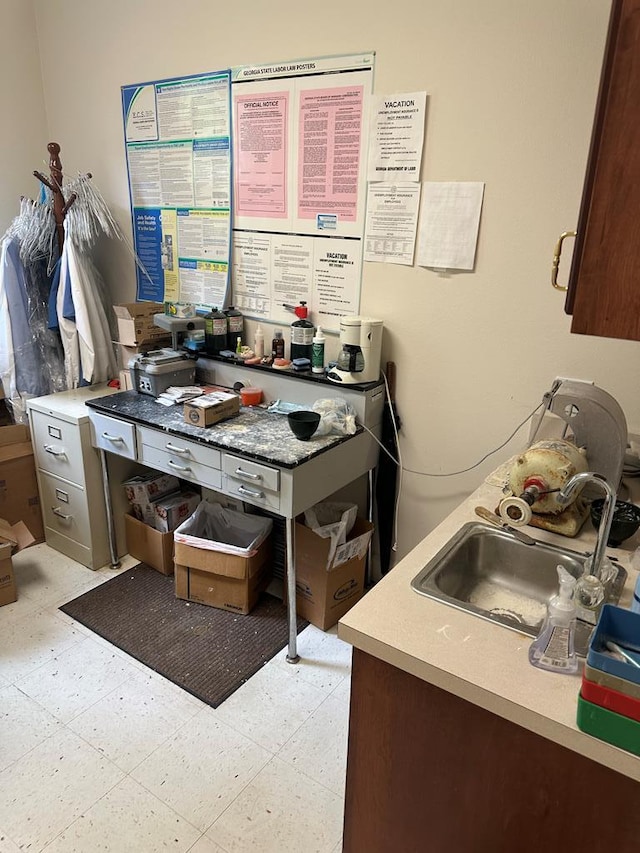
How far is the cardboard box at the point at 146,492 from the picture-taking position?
277 cm

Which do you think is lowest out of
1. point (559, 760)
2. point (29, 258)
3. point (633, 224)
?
point (559, 760)

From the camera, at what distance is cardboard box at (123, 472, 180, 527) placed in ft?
9.08

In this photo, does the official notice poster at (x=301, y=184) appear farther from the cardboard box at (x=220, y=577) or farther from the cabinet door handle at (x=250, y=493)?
the cardboard box at (x=220, y=577)

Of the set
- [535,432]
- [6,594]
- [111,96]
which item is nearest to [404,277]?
[535,432]

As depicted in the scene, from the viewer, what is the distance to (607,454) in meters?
1.51

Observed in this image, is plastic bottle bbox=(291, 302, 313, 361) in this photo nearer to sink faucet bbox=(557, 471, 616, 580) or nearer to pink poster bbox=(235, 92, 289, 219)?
pink poster bbox=(235, 92, 289, 219)

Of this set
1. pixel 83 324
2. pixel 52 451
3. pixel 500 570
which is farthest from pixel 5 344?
pixel 500 570

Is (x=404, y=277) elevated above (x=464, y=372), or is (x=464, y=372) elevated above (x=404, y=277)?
(x=404, y=277)

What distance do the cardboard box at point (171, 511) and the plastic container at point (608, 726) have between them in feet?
7.10

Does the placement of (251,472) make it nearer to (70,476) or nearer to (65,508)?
(70,476)

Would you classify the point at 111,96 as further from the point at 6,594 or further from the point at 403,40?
the point at 6,594

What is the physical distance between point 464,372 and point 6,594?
216 centimetres

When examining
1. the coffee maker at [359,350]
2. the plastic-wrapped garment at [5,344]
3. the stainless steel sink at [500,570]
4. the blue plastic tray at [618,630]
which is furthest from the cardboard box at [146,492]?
the blue plastic tray at [618,630]

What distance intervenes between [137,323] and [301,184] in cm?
101
